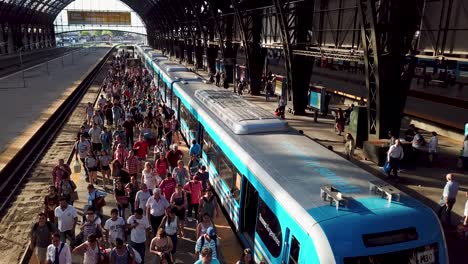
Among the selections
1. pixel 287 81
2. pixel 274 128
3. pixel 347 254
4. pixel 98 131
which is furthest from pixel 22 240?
pixel 287 81

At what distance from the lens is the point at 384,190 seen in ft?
19.9

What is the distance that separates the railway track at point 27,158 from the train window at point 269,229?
8.09m

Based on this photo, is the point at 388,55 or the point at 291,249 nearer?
the point at 291,249

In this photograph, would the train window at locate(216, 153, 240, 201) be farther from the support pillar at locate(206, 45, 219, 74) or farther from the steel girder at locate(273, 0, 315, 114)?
the support pillar at locate(206, 45, 219, 74)

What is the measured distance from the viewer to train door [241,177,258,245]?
8141mm

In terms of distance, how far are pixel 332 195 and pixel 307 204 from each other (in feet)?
1.24

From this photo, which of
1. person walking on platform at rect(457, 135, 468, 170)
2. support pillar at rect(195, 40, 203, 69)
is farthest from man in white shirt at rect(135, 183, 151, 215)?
support pillar at rect(195, 40, 203, 69)

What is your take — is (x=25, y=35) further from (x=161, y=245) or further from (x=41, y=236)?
(x=161, y=245)

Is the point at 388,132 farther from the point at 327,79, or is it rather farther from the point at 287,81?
the point at 327,79

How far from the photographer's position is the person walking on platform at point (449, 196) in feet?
31.1

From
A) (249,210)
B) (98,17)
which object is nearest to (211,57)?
(249,210)

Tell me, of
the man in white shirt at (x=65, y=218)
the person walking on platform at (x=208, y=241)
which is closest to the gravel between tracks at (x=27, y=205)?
the man in white shirt at (x=65, y=218)

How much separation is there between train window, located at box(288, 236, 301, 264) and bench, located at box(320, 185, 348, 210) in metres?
0.76

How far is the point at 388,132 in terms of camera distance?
619 inches
